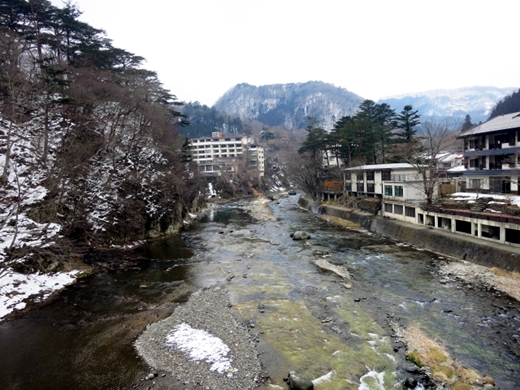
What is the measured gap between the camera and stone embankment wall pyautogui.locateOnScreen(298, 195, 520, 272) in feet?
60.4

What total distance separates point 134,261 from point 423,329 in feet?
64.9

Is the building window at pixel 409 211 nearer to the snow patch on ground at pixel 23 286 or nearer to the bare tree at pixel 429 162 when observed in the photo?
the bare tree at pixel 429 162

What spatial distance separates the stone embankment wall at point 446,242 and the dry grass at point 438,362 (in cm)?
1005

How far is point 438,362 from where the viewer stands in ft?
34.4

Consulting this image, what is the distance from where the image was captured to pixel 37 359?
1139cm

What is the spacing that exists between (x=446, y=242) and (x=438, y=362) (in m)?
14.7

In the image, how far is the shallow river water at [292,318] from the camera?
1040cm

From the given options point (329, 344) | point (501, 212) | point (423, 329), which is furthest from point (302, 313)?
point (501, 212)

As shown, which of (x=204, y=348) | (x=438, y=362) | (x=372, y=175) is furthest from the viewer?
(x=372, y=175)

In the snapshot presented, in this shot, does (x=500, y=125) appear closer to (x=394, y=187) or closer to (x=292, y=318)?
(x=394, y=187)

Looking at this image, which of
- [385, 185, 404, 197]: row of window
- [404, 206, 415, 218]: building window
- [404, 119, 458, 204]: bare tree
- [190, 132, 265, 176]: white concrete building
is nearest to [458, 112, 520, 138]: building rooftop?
[404, 119, 458, 204]: bare tree

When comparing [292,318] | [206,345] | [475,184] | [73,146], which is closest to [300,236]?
[292,318]

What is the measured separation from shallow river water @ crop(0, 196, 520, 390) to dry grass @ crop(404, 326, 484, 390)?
0.39 metres

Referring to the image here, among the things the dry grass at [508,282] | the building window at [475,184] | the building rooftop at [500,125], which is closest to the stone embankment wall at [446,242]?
the dry grass at [508,282]
